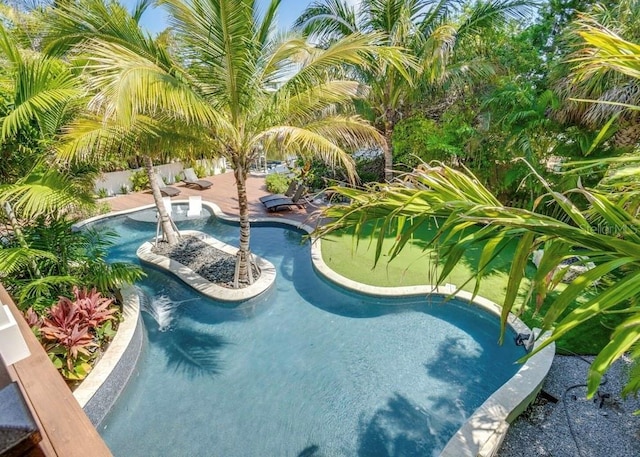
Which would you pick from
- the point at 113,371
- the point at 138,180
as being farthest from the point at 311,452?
the point at 138,180

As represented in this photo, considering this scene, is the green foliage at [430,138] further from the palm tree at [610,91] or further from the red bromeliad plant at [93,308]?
the red bromeliad plant at [93,308]

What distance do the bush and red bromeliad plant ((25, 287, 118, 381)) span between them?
42.4 ft

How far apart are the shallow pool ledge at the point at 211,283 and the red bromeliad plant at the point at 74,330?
7.79ft

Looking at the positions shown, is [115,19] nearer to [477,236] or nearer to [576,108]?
[477,236]

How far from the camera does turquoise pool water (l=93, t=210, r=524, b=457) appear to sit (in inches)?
189

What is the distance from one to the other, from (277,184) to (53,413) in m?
17.8

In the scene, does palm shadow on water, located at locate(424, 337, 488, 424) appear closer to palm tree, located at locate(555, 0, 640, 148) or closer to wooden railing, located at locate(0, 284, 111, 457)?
wooden railing, located at locate(0, 284, 111, 457)

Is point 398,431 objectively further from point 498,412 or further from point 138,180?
point 138,180

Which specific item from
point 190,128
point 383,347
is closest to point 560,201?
point 383,347

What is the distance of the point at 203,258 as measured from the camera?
9992 millimetres

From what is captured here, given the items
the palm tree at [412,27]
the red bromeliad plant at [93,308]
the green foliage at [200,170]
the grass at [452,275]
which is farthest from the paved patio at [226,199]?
the red bromeliad plant at [93,308]

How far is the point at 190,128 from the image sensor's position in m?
6.57

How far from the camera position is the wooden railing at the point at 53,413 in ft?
3.61

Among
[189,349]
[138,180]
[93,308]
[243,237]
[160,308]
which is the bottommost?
[138,180]
